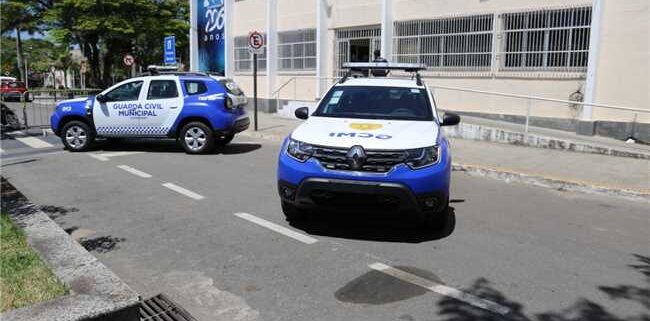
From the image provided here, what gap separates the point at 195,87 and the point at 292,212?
625 cm

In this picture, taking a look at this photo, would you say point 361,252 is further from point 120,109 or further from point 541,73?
point 541,73

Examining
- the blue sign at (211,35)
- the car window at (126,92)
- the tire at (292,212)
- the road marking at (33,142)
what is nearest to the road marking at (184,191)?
the tire at (292,212)

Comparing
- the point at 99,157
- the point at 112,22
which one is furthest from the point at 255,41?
the point at 112,22

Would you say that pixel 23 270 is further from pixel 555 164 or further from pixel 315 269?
pixel 555 164

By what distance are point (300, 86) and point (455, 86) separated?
6.71m

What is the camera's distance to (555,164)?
10.1 metres

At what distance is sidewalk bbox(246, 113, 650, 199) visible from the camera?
8.49m

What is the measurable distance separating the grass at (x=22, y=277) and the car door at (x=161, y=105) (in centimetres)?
672

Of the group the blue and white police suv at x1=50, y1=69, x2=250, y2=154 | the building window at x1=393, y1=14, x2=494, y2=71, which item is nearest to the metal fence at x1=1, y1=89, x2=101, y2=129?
the blue and white police suv at x1=50, y1=69, x2=250, y2=154

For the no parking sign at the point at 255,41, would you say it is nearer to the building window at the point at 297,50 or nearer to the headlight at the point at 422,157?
the building window at the point at 297,50

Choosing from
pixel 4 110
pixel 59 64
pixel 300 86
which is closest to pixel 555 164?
pixel 300 86

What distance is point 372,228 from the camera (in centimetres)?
614

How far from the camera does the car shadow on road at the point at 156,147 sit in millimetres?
12213

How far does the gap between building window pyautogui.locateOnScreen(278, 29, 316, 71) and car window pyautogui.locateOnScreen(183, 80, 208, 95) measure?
9366 millimetres
